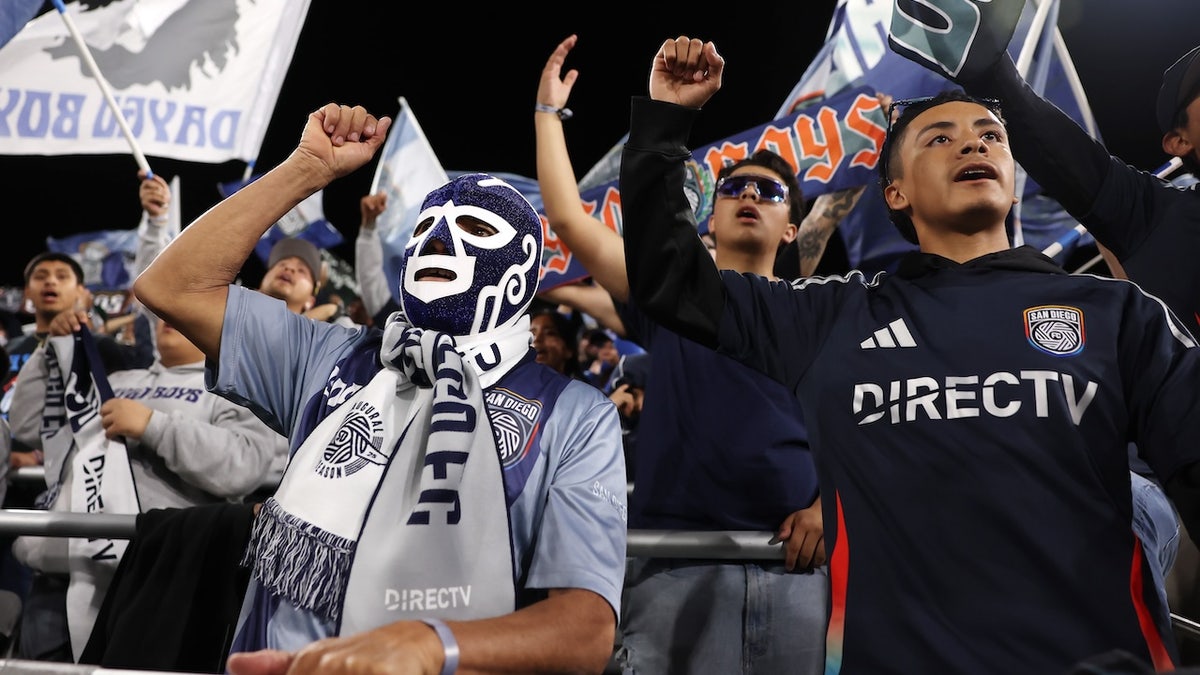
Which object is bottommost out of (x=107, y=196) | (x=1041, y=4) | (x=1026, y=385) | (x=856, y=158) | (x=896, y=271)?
(x=107, y=196)

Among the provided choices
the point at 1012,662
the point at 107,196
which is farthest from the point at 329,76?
the point at 1012,662

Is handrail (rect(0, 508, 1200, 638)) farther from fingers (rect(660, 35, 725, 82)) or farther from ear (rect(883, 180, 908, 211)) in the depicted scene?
fingers (rect(660, 35, 725, 82))

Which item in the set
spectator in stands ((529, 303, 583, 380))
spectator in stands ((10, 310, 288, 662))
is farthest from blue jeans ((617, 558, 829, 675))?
spectator in stands ((529, 303, 583, 380))

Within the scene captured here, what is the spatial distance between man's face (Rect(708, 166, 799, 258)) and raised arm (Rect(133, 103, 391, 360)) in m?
1.49

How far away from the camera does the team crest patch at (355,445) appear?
2.30 m

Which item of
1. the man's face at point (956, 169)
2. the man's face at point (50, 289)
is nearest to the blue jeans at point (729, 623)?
the man's face at point (956, 169)

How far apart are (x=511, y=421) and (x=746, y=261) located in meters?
1.48

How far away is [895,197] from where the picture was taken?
8.96ft

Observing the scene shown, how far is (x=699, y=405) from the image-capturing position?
3260mm

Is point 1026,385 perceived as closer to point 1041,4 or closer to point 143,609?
point 143,609

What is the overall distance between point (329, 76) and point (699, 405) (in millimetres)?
23884

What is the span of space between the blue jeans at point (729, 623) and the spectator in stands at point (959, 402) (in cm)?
85

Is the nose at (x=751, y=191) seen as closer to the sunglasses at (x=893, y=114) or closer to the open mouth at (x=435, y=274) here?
→ the sunglasses at (x=893, y=114)

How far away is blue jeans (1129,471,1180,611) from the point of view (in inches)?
85.8
